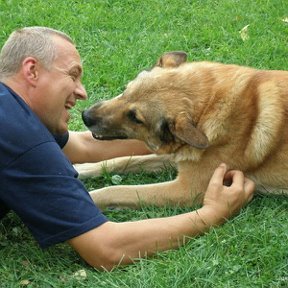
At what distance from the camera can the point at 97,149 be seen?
455 centimetres

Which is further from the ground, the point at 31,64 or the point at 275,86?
the point at 31,64

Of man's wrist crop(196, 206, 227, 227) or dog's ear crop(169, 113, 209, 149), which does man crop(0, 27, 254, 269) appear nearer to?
man's wrist crop(196, 206, 227, 227)

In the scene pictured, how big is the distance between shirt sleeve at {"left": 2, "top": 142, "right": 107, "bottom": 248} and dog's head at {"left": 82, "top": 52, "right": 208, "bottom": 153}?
90 centimetres

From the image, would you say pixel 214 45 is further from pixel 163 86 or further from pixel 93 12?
pixel 163 86

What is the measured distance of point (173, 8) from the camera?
722cm

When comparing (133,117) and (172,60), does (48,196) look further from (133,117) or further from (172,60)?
A: (172,60)

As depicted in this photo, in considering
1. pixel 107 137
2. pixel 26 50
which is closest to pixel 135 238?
pixel 107 137

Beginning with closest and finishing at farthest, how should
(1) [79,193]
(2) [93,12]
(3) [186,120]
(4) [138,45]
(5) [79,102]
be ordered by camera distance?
(1) [79,193] → (3) [186,120] → (5) [79,102] → (4) [138,45] → (2) [93,12]

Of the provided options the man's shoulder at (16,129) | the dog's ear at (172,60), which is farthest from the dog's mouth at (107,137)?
Answer: the man's shoulder at (16,129)

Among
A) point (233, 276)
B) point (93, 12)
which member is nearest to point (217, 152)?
point (233, 276)

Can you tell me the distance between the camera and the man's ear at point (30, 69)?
3326 millimetres

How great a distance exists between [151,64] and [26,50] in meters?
2.64

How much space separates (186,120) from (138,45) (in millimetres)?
2682

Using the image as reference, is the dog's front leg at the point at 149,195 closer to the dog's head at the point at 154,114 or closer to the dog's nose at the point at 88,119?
the dog's head at the point at 154,114
